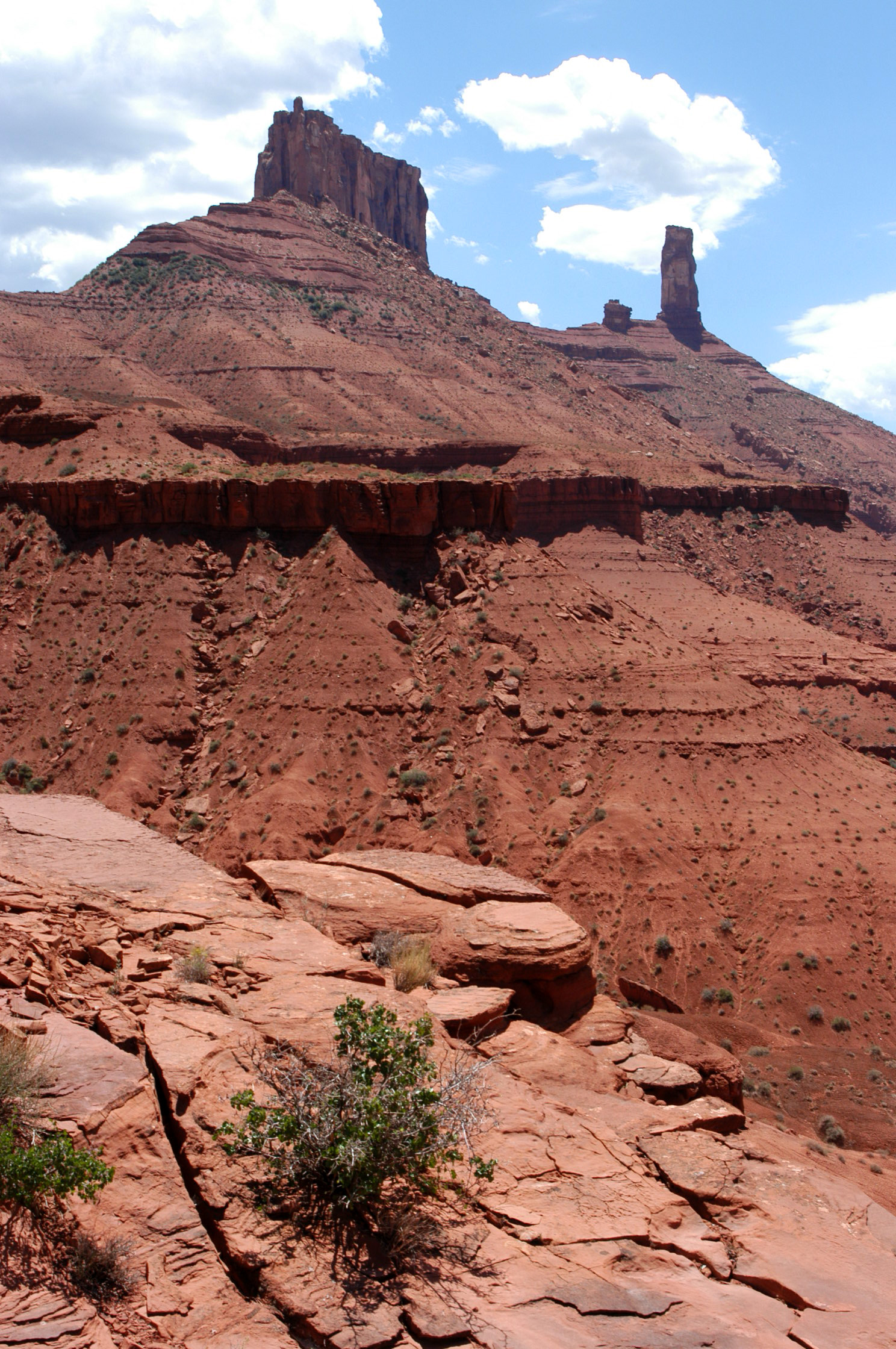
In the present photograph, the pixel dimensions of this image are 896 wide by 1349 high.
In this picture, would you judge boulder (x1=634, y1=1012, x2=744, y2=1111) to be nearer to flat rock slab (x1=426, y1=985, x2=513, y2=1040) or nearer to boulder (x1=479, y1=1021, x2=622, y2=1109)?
boulder (x1=479, y1=1021, x2=622, y2=1109)

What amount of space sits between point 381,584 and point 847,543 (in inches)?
2295

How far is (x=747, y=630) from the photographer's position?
63.3m

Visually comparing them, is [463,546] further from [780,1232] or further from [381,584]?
[780,1232]

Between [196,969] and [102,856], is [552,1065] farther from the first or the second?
[102,856]

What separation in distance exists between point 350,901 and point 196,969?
4058 millimetres

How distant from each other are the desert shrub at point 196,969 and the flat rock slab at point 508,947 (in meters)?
3.59

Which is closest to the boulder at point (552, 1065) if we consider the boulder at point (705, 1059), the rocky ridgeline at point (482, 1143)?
the rocky ridgeline at point (482, 1143)

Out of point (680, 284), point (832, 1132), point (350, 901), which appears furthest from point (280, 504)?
point (680, 284)

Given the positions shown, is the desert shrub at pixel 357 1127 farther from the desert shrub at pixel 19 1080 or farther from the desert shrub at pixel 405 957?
the desert shrub at pixel 405 957

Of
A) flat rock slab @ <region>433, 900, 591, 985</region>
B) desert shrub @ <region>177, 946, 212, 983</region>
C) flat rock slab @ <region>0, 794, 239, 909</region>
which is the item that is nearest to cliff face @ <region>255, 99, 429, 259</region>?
flat rock slab @ <region>0, 794, 239, 909</region>

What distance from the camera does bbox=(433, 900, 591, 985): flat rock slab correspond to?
14.5 metres

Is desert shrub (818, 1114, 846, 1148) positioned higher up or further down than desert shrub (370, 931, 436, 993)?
further down

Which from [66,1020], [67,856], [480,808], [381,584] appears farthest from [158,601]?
[66,1020]

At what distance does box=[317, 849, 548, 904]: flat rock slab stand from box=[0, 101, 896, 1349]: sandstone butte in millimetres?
109
